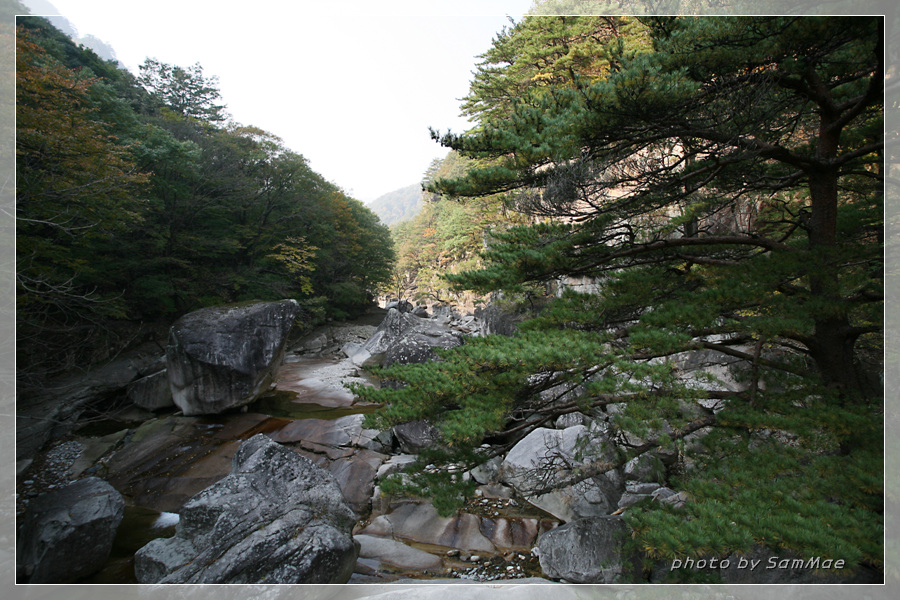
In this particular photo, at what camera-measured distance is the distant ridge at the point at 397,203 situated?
91.4m

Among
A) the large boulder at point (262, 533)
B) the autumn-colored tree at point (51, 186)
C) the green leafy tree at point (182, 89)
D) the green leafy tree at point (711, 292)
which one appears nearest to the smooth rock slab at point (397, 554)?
the large boulder at point (262, 533)

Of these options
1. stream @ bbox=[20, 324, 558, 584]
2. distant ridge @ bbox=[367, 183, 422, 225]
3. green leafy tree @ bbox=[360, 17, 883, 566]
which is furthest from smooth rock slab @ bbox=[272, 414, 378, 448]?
distant ridge @ bbox=[367, 183, 422, 225]

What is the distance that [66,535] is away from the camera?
4.07 m

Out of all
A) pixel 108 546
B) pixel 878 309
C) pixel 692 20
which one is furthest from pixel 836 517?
pixel 108 546

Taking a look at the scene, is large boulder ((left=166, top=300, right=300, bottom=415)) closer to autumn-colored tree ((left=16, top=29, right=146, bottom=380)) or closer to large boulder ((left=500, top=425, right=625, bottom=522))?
autumn-colored tree ((left=16, top=29, right=146, bottom=380))

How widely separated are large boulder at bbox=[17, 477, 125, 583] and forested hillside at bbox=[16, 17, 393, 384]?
1619 millimetres

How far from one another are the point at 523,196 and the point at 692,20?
1799 millimetres

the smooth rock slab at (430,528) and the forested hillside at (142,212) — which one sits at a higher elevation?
the forested hillside at (142,212)

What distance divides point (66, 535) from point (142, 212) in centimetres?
898

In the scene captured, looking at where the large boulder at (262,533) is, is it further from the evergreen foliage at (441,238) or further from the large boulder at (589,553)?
the evergreen foliage at (441,238)

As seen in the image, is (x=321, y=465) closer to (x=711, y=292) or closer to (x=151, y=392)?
(x=151, y=392)

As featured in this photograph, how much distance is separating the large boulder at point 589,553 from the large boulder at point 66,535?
497 cm

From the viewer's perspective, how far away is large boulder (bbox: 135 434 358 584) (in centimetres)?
331

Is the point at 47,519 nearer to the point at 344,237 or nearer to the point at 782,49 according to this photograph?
the point at 782,49
